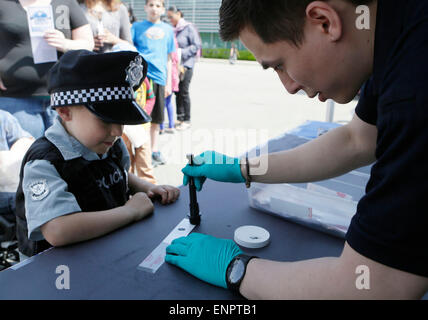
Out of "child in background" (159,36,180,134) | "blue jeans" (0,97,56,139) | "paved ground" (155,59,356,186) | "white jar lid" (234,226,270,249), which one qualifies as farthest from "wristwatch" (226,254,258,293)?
"child in background" (159,36,180,134)

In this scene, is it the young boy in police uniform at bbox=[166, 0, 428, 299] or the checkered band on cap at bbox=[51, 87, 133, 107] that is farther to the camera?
the checkered band on cap at bbox=[51, 87, 133, 107]

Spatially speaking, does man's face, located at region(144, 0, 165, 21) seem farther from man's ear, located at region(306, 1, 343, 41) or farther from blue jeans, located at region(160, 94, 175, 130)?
man's ear, located at region(306, 1, 343, 41)

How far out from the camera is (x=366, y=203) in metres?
0.59

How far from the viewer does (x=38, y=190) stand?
98 cm

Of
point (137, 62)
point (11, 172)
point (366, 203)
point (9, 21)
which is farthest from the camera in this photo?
point (9, 21)

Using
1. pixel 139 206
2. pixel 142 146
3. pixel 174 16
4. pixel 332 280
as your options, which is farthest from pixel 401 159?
pixel 174 16

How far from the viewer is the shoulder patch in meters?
0.98

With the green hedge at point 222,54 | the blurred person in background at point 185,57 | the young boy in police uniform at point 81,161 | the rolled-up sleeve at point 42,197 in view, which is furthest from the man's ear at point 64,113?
the green hedge at point 222,54

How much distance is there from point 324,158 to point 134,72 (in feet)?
2.35

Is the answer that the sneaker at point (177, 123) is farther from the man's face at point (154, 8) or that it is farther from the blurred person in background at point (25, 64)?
the blurred person in background at point (25, 64)

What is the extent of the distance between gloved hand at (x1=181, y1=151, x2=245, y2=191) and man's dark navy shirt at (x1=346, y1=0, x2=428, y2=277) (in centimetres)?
58
